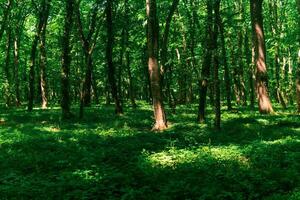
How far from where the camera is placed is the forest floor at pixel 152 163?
34.6ft

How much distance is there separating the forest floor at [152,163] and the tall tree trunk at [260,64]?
4573 millimetres

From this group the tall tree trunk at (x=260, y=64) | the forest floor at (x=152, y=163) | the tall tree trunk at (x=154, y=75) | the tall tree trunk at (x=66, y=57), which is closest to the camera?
the forest floor at (x=152, y=163)

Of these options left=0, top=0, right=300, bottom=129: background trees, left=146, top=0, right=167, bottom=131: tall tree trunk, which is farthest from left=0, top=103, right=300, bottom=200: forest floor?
left=0, top=0, right=300, bottom=129: background trees

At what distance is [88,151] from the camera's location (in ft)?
49.8

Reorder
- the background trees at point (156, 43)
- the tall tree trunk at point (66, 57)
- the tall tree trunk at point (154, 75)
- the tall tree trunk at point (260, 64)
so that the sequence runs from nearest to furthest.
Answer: the tall tree trunk at point (154, 75) → the background trees at point (156, 43) → the tall tree trunk at point (66, 57) → the tall tree trunk at point (260, 64)

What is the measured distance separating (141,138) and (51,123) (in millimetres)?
7695

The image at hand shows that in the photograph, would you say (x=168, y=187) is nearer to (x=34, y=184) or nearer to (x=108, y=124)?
(x=34, y=184)

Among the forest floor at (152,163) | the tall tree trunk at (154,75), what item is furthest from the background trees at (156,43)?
the forest floor at (152,163)

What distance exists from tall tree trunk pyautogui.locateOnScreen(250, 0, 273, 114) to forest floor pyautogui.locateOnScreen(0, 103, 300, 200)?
4573 millimetres

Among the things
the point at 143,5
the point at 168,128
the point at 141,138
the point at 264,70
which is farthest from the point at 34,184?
the point at 143,5

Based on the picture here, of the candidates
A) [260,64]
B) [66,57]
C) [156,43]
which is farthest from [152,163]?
[260,64]

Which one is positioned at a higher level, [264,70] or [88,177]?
[264,70]

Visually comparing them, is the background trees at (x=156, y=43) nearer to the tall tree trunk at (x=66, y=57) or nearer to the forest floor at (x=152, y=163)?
the tall tree trunk at (x=66, y=57)

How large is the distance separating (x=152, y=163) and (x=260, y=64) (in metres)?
14.8
